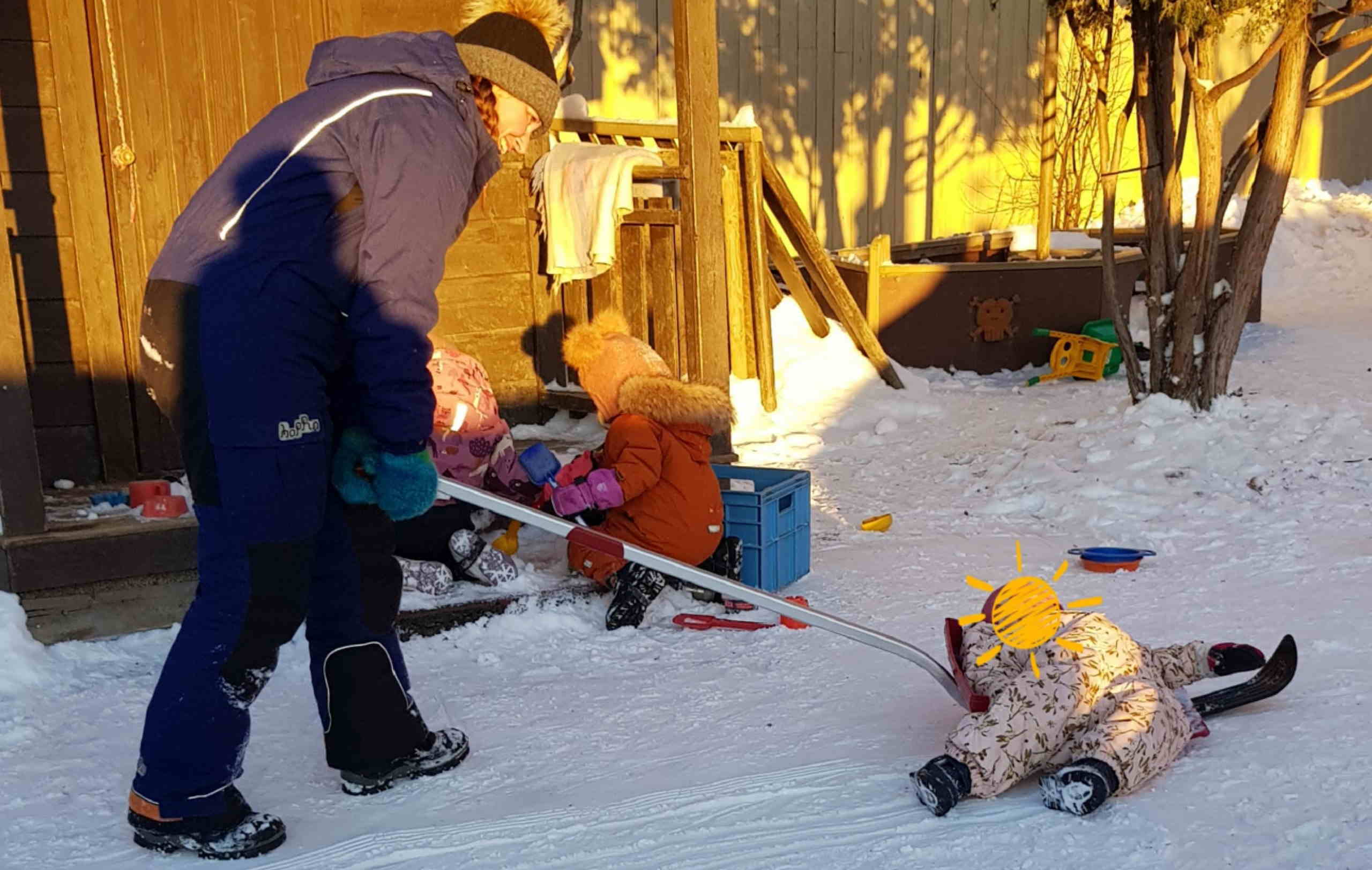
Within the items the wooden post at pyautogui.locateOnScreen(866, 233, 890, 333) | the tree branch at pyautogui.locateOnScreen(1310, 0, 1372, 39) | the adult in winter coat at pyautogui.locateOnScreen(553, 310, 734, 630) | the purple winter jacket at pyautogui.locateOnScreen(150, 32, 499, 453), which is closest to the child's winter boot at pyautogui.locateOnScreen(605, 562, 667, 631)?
the adult in winter coat at pyautogui.locateOnScreen(553, 310, 734, 630)

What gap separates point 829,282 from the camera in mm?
7746

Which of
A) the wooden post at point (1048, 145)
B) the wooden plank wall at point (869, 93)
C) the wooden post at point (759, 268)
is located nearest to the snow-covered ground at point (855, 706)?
the wooden post at point (759, 268)

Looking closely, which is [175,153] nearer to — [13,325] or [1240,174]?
[13,325]

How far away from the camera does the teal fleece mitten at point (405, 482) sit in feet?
8.86

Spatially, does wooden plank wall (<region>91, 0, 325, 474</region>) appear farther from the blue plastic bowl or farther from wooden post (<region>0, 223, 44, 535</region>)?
the blue plastic bowl

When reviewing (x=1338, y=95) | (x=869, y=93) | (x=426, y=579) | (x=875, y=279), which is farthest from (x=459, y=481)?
(x=869, y=93)

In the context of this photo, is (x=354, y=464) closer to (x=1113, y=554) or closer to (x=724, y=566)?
(x=724, y=566)

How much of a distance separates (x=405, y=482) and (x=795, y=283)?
5.48 meters

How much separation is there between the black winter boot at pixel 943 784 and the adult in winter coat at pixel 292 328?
1.24 metres

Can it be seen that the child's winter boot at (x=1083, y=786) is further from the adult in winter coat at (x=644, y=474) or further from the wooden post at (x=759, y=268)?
the wooden post at (x=759, y=268)

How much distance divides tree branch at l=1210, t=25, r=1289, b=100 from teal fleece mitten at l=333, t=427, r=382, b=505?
4.59m

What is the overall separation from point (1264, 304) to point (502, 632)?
30.3 ft

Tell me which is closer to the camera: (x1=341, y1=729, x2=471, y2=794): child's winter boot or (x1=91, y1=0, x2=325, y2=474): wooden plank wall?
(x1=341, y1=729, x2=471, y2=794): child's winter boot

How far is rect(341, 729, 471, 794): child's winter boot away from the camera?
2988mm
